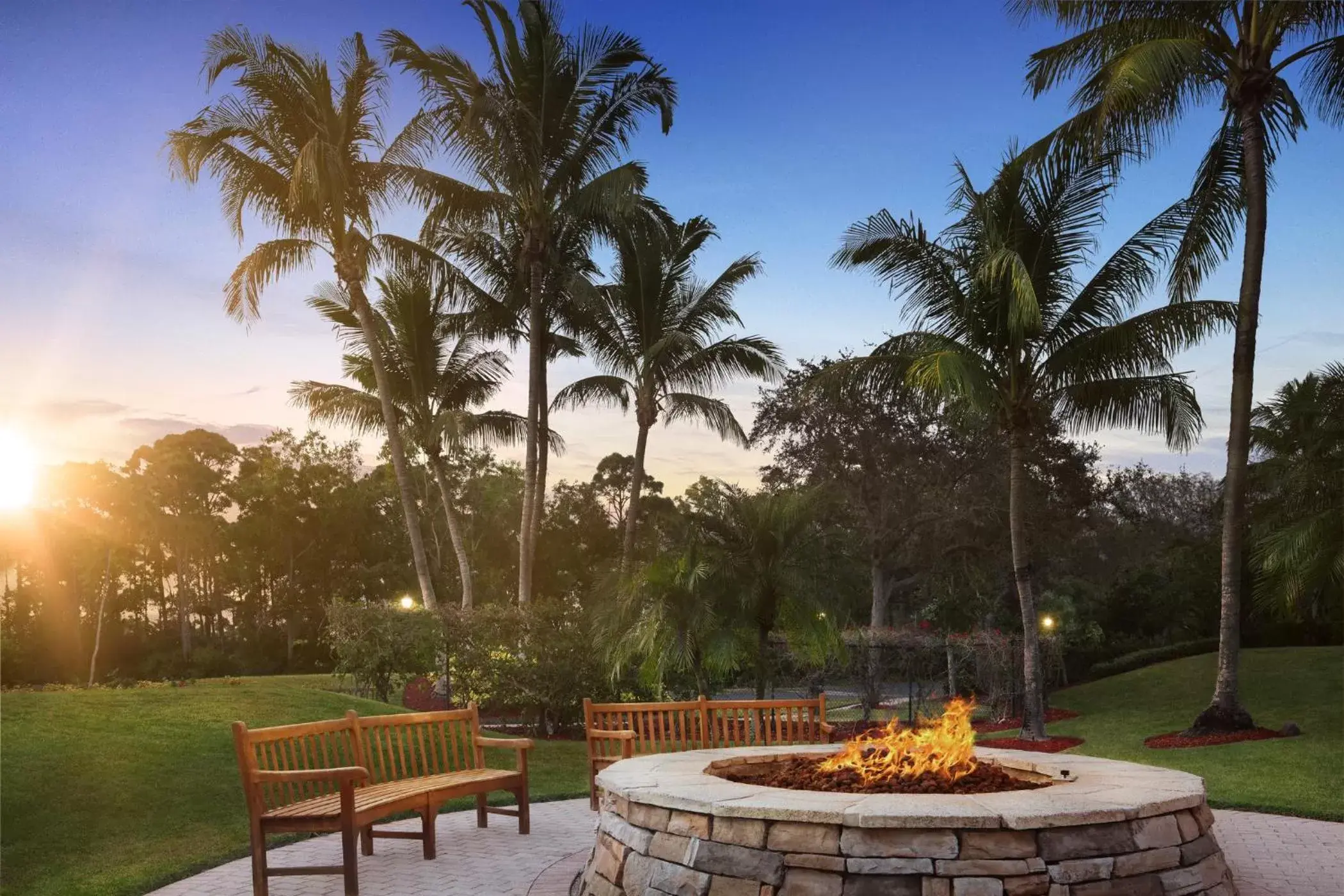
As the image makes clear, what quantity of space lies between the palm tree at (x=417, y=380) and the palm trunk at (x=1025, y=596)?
9736 mm

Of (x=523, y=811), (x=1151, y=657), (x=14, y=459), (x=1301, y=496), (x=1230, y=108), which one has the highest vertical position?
(x=1230, y=108)

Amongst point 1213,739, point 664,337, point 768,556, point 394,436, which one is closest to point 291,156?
point 394,436

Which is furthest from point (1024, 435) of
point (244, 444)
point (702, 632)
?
point (244, 444)

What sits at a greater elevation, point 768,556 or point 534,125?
point 534,125

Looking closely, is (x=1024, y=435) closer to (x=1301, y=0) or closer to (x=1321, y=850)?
(x=1301, y=0)

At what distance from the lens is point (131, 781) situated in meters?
8.59

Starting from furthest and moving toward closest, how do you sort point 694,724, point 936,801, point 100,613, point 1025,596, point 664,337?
point 100,613, point 664,337, point 1025,596, point 694,724, point 936,801

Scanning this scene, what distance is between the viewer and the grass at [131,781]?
6531 mm

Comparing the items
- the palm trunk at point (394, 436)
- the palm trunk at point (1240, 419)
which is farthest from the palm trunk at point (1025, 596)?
the palm trunk at point (394, 436)

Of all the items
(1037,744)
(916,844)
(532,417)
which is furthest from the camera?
(532,417)

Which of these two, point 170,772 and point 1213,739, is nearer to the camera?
point 170,772

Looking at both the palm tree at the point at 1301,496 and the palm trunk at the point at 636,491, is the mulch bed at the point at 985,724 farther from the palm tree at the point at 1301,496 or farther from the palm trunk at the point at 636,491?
the palm trunk at the point at 636,491

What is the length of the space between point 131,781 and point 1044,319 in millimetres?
11608

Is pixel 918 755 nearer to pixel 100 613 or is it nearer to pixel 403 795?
pixel 403 795
